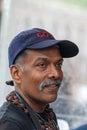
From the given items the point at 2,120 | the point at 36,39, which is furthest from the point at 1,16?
the point at 2,120

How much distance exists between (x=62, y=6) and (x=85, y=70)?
0.61 metres

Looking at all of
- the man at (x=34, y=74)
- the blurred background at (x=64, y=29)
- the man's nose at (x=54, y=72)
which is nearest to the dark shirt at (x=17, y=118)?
the man at (x=34, y=74)

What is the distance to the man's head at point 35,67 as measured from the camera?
1679mm

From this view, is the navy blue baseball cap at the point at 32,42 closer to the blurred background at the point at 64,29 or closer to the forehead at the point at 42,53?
the forehead at the point at 42,53

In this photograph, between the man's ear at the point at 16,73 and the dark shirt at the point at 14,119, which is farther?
the man's ear at the point at 16,73

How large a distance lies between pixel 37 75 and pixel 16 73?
0.35ft

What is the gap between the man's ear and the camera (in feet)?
5.63

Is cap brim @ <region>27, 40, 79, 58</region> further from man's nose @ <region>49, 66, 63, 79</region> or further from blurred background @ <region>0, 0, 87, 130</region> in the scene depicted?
blurred background @ <region>0, 0, 87, 130</region>

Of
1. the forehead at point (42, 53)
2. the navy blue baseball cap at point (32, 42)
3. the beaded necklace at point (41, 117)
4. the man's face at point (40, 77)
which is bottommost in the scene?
the beaded necklace at point (41, 117)

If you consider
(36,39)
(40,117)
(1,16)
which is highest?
(1,16)

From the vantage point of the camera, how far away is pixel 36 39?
1.72 meters

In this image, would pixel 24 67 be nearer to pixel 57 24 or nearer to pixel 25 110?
pixel 25 110

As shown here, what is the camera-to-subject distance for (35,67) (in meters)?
1.70

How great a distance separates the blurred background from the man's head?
123 cm
